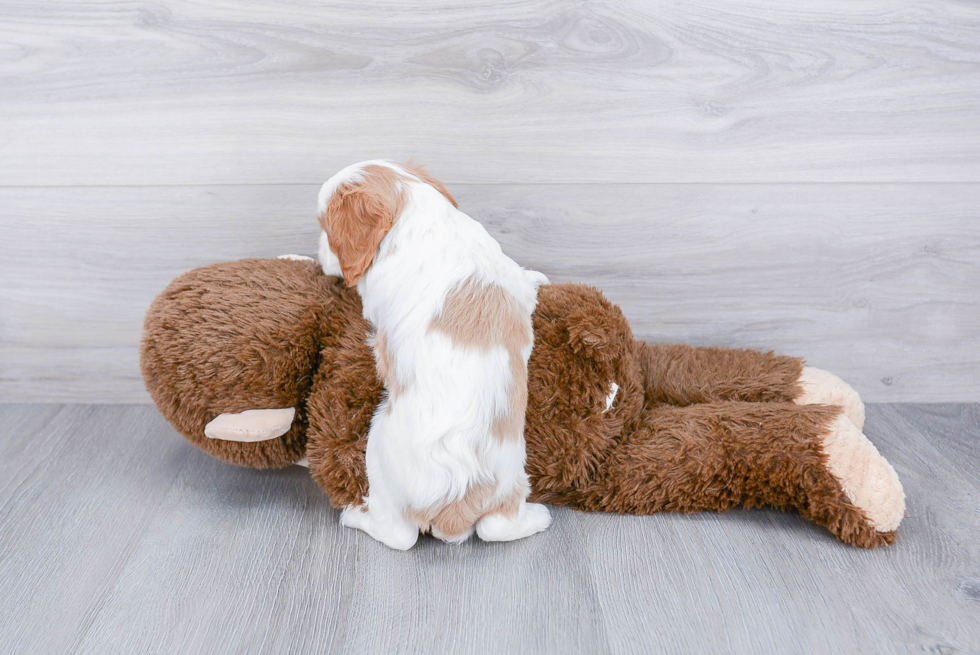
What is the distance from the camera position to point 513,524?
115 centimetres

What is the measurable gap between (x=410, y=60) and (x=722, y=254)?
73 cm

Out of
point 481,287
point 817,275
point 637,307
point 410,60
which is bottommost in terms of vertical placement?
point 637,307

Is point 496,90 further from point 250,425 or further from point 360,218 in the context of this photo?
point 250,425

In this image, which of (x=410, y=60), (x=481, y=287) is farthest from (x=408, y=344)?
(x=410, y=60)

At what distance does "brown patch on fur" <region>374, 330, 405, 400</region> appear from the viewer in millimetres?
1101

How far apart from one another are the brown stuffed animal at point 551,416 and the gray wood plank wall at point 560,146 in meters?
0.30

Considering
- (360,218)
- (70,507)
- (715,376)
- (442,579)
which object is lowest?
(70,507)

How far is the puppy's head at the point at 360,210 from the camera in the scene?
109cm

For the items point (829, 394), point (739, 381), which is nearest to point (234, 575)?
point (739, 381)

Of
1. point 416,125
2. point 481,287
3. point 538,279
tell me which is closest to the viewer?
point 481,287

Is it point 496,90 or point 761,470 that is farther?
point 496,90

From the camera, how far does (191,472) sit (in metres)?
1.39

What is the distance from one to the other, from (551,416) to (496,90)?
0.63 metres

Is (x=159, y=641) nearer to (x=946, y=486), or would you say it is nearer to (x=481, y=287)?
(x=481, y=287)
